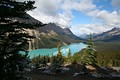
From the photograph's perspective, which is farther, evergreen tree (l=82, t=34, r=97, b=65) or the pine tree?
evergreen tree (l=82, t=34, r=97, b=65)

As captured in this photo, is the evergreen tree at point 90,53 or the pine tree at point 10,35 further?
the evergreen tree at point 90,53

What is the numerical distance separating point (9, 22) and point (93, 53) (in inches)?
2601

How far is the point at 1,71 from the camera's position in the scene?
14.4 metres

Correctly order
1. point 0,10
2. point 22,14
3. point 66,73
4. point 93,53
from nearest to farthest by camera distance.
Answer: point 0,10
point 22,14
point 66,73
point 93,53

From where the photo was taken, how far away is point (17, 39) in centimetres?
1512

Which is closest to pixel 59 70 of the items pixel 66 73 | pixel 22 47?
pixel 66 73

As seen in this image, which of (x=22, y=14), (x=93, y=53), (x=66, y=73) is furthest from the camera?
(x=93, y=53)

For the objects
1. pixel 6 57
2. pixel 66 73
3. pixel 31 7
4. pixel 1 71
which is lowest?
pixel 66 73

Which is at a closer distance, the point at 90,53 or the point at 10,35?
the point at 10,35

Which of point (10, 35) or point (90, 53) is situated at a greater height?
point (10, 35)

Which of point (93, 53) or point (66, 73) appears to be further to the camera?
point (93, 53)

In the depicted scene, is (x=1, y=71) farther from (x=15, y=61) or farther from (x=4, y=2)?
(x=4, y=2)

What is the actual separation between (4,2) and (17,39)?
272cm

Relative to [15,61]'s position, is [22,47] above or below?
above
